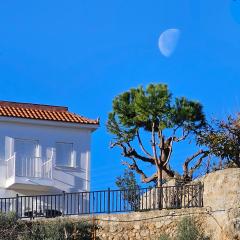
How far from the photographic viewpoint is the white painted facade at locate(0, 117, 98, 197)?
47906mm

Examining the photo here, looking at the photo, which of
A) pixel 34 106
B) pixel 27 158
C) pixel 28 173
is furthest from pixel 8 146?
pixel 34 106

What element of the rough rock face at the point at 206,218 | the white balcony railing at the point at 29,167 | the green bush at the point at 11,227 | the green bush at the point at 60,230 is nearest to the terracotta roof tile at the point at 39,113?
the white balcony railing at the point at 29,167

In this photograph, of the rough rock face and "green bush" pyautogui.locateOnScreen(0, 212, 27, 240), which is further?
"green bush" pyautogui.locateOnScreen(0, 212, 27, 240)

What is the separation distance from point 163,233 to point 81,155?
45.5 ft

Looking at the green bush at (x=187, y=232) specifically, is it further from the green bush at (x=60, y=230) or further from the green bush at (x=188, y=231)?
the green bush at (x=60, y=230)

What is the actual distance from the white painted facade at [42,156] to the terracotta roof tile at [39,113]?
0.77 feet

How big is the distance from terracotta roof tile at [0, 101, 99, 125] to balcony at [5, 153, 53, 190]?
1925 millimetres

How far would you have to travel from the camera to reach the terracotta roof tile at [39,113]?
160 ft

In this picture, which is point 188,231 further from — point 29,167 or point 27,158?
point 27,158

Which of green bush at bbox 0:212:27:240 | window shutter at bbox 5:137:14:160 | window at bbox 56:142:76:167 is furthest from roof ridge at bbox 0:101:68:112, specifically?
green bush at bbox 0:212:27:240

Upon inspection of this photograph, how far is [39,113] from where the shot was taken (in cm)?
4966

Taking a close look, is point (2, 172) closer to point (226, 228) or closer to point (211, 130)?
point (211, 130)

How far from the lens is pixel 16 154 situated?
4791 cm

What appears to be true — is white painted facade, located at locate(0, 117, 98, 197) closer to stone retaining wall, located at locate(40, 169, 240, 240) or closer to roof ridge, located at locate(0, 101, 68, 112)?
roof ridge, located at locate(0, 101, 68, 112)
